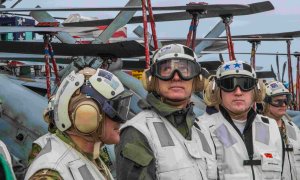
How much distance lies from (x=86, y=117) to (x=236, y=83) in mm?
2144

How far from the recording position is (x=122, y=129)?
14.3ft

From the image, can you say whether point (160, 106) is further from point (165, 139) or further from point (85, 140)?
point (85, 140)

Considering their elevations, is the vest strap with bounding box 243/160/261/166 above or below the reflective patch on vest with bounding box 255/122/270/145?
below

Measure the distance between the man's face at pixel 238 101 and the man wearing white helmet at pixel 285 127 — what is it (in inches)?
32.2

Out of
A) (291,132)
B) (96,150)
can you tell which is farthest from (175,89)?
(291,132)

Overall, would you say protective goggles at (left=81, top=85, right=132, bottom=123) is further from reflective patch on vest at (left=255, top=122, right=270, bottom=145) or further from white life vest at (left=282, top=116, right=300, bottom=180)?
white life vest at (left=282, top=116, right=300, bottom=180)

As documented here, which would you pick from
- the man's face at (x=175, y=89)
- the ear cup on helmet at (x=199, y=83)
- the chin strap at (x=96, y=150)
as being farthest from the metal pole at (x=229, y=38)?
the chin strap at (x=96, y=150)

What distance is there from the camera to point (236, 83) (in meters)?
5.24

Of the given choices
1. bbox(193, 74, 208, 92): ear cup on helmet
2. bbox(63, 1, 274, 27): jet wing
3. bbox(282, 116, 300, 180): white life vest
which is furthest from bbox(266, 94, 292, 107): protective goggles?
bbox(193, 74, 208, 92): ear cup on helmet

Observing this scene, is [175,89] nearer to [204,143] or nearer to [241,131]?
[204,143]

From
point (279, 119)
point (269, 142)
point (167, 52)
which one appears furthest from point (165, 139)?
point (279, 119)

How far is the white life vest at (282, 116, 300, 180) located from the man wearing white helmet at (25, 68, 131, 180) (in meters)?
2.78

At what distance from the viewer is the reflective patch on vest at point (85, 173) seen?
10.8ft

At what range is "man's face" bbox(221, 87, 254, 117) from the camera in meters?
5.18
